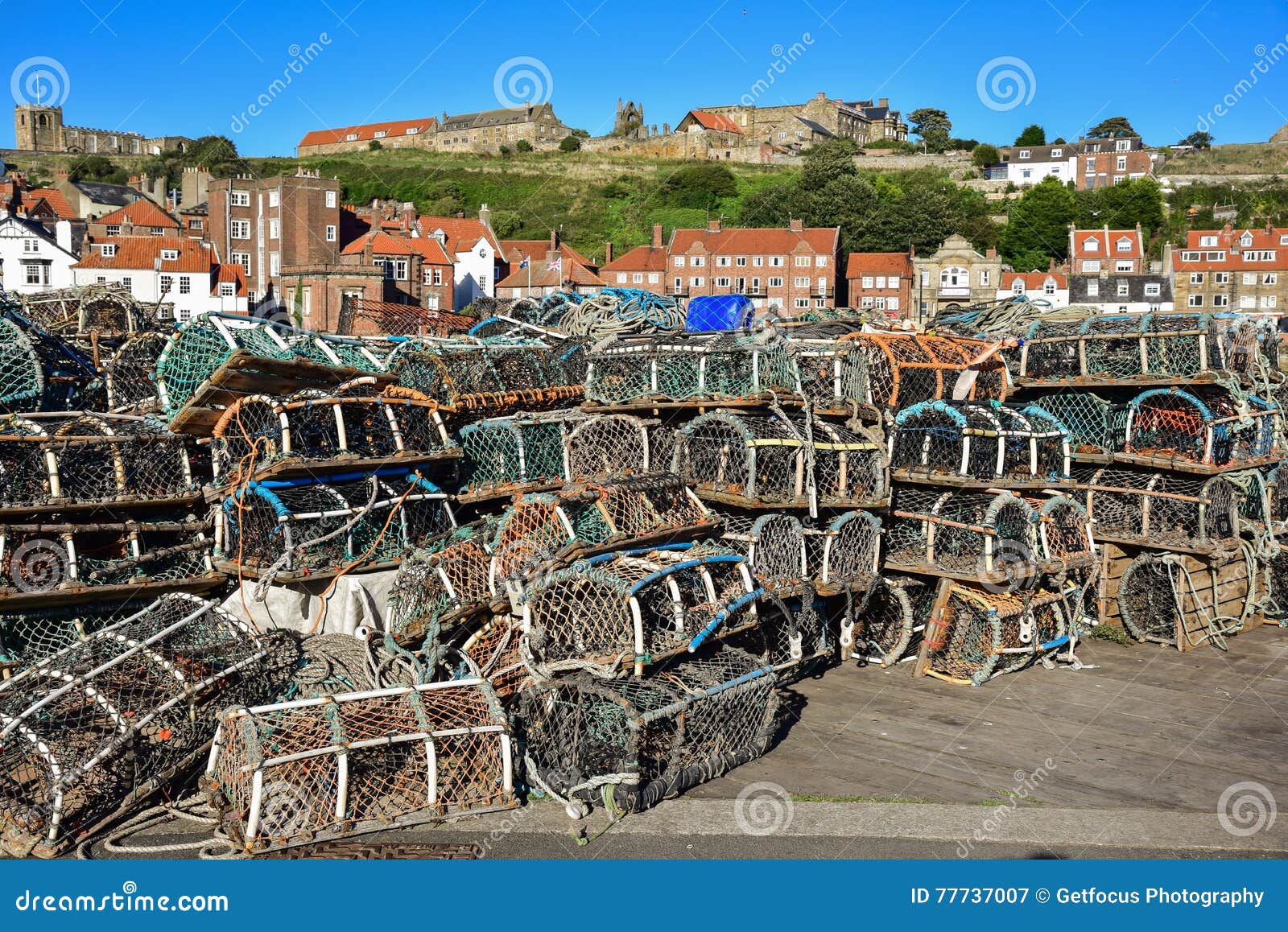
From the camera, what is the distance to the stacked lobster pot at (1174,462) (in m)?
8.15

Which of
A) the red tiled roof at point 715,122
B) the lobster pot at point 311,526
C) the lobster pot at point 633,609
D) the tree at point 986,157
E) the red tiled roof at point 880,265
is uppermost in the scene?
the red tiled roof at point 715,122

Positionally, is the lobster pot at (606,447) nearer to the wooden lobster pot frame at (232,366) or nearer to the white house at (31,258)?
the wooden lobster pot frame at (232,366)

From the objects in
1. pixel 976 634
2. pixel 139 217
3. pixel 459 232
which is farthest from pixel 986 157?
pixel 976 634

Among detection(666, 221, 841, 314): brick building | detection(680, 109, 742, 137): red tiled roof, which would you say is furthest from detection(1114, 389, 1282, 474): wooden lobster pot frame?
detection(680, 109, 742, 137): red tiled roof

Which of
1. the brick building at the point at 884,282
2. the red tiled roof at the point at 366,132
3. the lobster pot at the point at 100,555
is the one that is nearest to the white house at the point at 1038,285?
the brick building at the point at 884,282

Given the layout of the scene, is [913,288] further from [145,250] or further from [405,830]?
[405,830]

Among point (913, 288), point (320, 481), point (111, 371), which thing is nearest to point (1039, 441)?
point (320, 481)

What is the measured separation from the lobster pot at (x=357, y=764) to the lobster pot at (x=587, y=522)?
99 centimetres

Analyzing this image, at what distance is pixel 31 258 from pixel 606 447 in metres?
33.8

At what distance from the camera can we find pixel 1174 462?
8109mm

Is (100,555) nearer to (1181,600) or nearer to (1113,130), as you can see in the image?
(1181,600)

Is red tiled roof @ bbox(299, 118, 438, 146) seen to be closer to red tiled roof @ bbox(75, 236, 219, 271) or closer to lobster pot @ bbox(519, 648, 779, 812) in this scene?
red tiled roof @ bbox(75, 236, 219, 271)

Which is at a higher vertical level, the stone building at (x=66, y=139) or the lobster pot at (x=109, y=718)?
the stone building at (x=66, y=139)

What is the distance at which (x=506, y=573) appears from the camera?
596 cm
